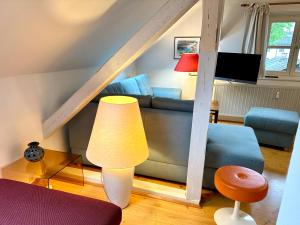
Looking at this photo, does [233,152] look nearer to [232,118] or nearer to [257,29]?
[232,118]

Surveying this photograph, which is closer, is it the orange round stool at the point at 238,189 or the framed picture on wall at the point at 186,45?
the orange round stool at the point at 238,189

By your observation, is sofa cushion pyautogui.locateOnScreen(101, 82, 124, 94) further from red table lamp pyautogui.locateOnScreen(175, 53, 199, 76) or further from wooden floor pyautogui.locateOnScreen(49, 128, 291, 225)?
red table lamp pyautogui.locateOnScreen(175, 53, 199, 76)

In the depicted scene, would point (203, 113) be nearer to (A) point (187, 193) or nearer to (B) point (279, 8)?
(A) point (187, 193)

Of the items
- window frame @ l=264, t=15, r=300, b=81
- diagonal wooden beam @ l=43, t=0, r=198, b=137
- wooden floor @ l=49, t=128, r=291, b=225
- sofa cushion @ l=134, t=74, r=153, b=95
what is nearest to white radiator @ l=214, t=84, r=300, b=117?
window frame @ l=264, t=15, r=300, b=81

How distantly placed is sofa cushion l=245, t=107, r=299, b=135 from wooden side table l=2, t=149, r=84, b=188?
243 centimetres

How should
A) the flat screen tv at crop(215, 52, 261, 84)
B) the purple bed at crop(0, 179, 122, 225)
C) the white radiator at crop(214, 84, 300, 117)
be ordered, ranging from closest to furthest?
the purple bed at crop(0, 179, 122, 225), the flat screen tv at crop(215, 52, 261, 84), the white radiator at crop(214, 84, 300, 117)

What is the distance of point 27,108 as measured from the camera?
6.61ft

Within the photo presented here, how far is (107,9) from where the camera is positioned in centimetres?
186

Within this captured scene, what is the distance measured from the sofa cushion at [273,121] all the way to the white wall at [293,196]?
2.57 m

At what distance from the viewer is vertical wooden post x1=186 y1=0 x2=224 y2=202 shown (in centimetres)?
147

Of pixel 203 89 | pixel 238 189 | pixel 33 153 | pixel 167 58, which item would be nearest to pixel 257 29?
pixel 167 58

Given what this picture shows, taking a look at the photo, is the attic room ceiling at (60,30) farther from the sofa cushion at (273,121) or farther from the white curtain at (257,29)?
the sofa cushion at (273,121)

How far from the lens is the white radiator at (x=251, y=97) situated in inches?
150

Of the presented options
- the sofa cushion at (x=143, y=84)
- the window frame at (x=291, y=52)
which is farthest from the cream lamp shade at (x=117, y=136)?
the window frame at (x=291, y=52)
